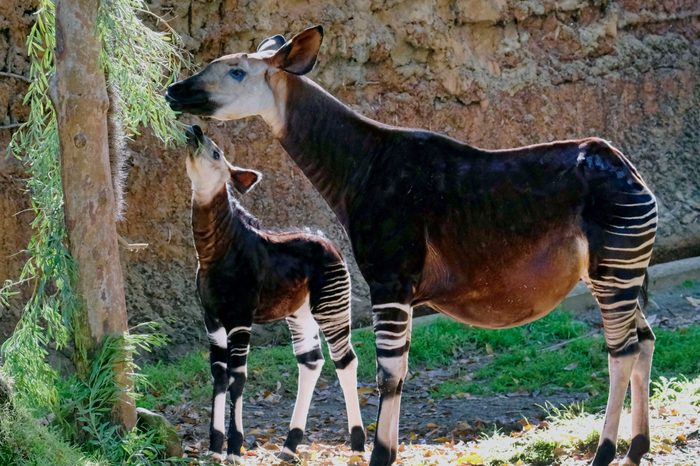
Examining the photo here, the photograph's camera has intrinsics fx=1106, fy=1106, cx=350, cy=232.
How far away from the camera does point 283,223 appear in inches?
430

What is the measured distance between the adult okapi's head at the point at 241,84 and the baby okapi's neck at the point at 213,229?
0.66 metres

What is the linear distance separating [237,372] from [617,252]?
2395 millimetres

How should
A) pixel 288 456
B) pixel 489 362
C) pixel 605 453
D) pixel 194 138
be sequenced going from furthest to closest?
pixel 489 362 < pixel 288 456 < pixel 194 138 < pixel 605 453

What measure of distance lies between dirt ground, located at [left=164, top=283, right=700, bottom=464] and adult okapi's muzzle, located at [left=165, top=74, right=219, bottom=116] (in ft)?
7.63

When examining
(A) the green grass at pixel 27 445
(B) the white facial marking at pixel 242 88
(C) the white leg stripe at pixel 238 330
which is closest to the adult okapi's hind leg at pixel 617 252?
(B) the white facial marking at pixel 242 88

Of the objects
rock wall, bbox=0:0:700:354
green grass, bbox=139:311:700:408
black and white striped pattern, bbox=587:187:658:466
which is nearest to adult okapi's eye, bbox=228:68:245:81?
black and white striped pattern, bbox=587:187:658:466

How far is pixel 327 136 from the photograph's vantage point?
6.40 m

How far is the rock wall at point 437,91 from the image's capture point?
33.6 feet

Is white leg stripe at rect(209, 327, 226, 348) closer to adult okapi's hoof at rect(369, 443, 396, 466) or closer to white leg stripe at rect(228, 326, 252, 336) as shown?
white leg stripe at rect(228, 326, 252, 336)

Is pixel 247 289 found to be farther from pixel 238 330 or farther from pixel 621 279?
pixel 621 279

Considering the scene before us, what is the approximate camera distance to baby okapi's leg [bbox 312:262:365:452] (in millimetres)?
7012

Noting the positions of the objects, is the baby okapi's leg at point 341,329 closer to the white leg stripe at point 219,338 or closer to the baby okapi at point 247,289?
the baby okapi at point 247,289

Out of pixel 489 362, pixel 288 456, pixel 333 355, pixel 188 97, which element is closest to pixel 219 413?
pixel 288 456

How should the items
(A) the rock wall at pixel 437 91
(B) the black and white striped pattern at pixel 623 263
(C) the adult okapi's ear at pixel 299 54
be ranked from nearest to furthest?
(B) the black and white striped pattern at pixel 623 263 < (C) the adult okapi's ear at pixel 299 54 < (A) the rock wall at pixel 437 91
